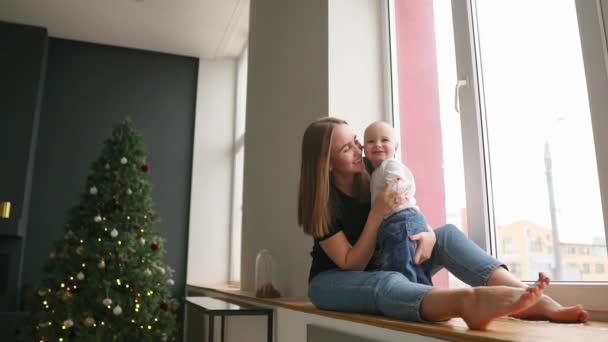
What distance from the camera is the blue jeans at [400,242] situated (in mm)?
1442

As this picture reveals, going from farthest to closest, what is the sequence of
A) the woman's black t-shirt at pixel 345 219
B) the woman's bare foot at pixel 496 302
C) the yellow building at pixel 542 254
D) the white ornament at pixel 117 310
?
the white ornament at pixel 117 310, the woman's black t-shirt at pixel 345 219, the yellow building at pixel 542 254, the woman's bare foot at pixel 496 302

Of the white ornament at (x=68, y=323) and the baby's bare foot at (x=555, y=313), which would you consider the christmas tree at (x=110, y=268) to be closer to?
the white ornament at (x=68, y=323)

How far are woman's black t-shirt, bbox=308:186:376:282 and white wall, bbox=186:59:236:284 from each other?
3483 millimetres

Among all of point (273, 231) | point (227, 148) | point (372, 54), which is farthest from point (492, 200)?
point (227, 148)

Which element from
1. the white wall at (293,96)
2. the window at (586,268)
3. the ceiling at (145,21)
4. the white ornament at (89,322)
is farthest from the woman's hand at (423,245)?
the ceiling at (145,21)

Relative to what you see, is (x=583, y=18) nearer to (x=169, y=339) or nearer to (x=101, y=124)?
(x=169, y=339)

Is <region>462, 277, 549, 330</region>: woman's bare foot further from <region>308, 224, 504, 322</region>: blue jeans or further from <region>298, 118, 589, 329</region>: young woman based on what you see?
<region>308, 224, 504, 322</region>: blue jeans

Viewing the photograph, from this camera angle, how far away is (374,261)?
1.61 metres

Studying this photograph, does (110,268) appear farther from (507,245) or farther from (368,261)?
(507,245)

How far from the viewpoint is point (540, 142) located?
65.6 inches

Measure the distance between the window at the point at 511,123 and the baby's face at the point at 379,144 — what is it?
395 millimetres

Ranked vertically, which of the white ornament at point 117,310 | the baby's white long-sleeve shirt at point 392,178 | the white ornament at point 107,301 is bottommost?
the white ornament at point 117,310

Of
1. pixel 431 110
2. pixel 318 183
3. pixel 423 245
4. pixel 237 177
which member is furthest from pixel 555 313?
pixel 237 177

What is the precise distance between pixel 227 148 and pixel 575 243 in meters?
4.16
